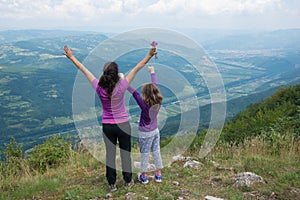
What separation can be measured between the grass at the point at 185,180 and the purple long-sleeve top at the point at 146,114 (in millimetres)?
1008

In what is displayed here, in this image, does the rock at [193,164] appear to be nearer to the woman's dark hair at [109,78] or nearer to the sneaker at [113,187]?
the sneaker at [113,187]

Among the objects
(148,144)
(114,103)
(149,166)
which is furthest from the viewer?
(149,166)

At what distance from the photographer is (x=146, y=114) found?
177 inches

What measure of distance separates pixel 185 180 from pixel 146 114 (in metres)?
1.54

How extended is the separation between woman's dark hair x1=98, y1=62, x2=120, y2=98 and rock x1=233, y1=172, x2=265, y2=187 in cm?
262

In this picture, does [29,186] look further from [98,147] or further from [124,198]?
[98,147]

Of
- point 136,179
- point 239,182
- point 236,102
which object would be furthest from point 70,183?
point 236,102

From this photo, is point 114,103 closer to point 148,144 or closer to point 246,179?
point 148,144

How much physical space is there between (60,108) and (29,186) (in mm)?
101883

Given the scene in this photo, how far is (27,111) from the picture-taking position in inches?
3907

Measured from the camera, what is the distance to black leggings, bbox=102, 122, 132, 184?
172 inches

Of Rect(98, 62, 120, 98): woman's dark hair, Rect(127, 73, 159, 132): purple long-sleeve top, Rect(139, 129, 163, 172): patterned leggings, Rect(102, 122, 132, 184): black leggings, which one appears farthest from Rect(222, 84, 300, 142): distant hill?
Rect(98, 62, 120, 98): woman's dark hair

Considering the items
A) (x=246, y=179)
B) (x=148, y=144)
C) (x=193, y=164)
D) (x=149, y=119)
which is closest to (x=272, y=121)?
(x=193, y=164)

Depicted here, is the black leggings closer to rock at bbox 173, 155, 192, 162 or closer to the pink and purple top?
the pink and purple top
